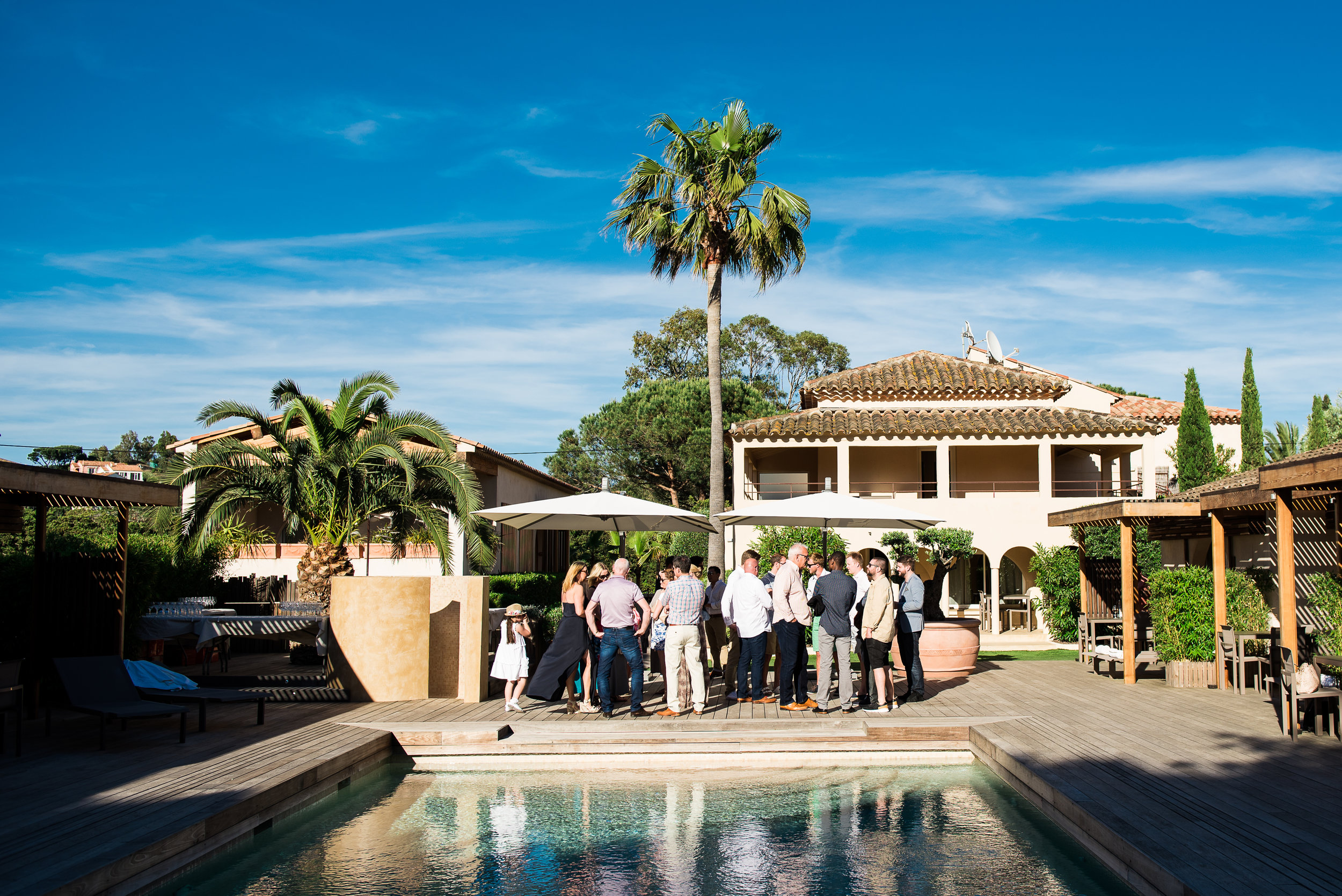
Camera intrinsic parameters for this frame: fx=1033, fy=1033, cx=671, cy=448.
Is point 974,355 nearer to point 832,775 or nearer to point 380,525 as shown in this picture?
point 380,525

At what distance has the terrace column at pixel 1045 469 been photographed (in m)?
28.1

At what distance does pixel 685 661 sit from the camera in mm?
11000

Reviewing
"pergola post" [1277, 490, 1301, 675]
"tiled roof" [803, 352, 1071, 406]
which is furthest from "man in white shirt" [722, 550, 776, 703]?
"tiled roof" [803, 352, 1071, 406]

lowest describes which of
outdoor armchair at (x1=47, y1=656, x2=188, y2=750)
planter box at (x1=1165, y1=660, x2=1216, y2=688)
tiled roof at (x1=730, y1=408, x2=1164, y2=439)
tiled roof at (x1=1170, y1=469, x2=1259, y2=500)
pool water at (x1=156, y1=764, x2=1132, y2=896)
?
pool water at (x1=156, y1=764, x2=1132, y2=896)

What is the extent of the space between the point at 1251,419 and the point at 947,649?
2717 centimetres

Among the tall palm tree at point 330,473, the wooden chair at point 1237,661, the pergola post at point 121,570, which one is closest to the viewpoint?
the pergola post at point 121,570

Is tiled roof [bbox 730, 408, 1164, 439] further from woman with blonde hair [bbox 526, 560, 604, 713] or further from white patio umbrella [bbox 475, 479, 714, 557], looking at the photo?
woman with blonde hair [bbox 526, 560, 604, 713]

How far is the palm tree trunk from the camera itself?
2097 cm

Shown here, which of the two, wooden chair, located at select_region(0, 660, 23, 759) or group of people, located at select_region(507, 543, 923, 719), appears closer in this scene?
wooden chair, located at select_region(0, 660, 23, 759)

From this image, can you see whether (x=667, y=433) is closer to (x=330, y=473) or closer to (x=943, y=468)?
(x=943, y=468)

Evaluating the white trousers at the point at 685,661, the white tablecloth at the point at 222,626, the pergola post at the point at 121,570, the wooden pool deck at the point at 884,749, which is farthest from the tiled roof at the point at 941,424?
the pergola post at the point at 121,570

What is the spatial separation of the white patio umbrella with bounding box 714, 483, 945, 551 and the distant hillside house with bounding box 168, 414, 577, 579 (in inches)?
317

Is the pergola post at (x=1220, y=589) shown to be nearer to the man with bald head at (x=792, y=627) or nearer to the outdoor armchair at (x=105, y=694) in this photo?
the man with bald head at (x=792, y=627)

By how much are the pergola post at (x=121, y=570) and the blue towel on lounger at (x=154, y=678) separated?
22 centimetres
